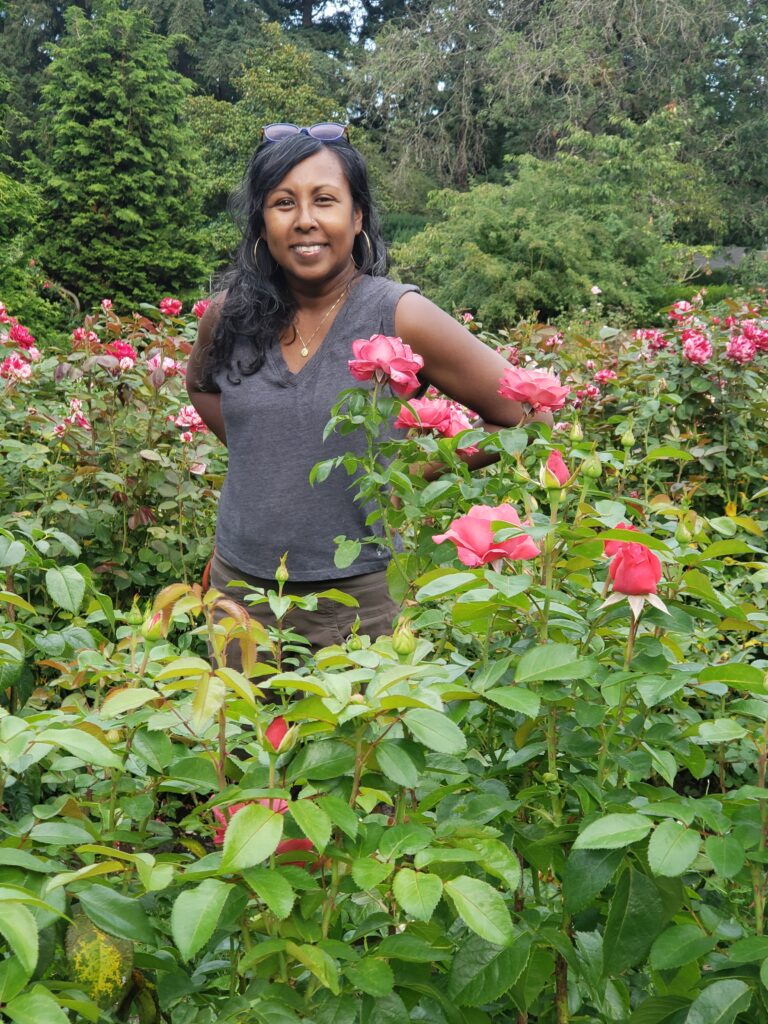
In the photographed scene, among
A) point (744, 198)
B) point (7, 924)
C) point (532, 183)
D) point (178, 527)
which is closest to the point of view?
point (7, 924)

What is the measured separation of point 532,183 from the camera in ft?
46.0

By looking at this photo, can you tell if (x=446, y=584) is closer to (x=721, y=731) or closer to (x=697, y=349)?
(x=721, y=731)

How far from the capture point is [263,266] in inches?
72.4

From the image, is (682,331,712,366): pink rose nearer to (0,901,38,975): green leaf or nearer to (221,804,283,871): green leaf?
(221,804,283,871): green leaf

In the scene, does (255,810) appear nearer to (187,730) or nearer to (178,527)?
(187,730)

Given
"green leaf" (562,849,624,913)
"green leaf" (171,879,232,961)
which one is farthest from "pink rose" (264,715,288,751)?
"green leaf" (562,849,624,913)

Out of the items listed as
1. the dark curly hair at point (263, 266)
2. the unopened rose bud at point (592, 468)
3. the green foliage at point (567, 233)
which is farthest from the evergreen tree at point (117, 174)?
the unopened rose bud at point (592, 468)

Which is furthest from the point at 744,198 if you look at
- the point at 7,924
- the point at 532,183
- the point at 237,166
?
the point at 7,924

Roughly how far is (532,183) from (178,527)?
12.0m

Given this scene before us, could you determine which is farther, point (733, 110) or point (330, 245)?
point (733, 110)

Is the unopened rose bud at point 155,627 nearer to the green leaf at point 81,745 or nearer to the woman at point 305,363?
the green leaf at point 81,745

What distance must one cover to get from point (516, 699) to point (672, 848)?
133 millimetres

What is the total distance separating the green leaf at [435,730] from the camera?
668 millimetres

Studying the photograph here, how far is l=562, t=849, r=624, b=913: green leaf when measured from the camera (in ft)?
2.36
